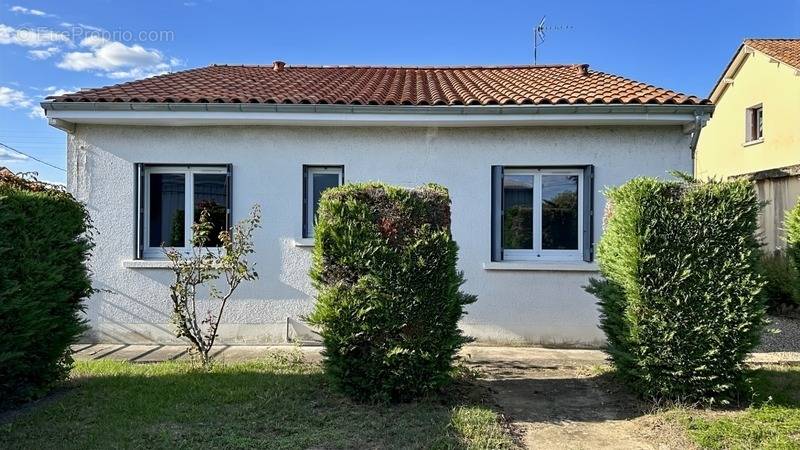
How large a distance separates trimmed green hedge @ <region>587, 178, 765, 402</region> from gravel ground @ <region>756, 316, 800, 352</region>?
9.31ft

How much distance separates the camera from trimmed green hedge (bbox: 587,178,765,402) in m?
4.88

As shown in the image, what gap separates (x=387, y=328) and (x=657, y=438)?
265cm

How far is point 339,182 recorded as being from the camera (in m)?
7.66

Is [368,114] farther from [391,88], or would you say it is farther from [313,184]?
[391,88]

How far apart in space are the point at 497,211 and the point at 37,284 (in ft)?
19.1

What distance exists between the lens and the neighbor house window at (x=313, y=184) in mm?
7586

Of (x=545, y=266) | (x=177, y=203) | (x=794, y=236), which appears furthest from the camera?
(x=177, y=203)

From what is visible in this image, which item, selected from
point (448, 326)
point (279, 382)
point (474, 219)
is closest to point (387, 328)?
point (448, 326)

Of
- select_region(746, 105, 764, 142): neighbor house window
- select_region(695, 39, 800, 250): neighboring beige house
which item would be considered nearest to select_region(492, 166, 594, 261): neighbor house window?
select_region(695, 39, 800, 250): neighboring beige house

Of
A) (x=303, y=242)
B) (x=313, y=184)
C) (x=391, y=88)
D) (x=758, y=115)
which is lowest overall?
(x=303, y=242)

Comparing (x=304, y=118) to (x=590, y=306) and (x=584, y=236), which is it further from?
(x=590, y=306)

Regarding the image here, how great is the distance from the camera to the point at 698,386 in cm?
497

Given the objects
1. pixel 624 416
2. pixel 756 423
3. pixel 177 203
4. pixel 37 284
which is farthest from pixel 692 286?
pixel 177 203

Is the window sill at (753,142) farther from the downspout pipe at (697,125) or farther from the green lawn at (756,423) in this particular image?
the green lawn at (756,423)
